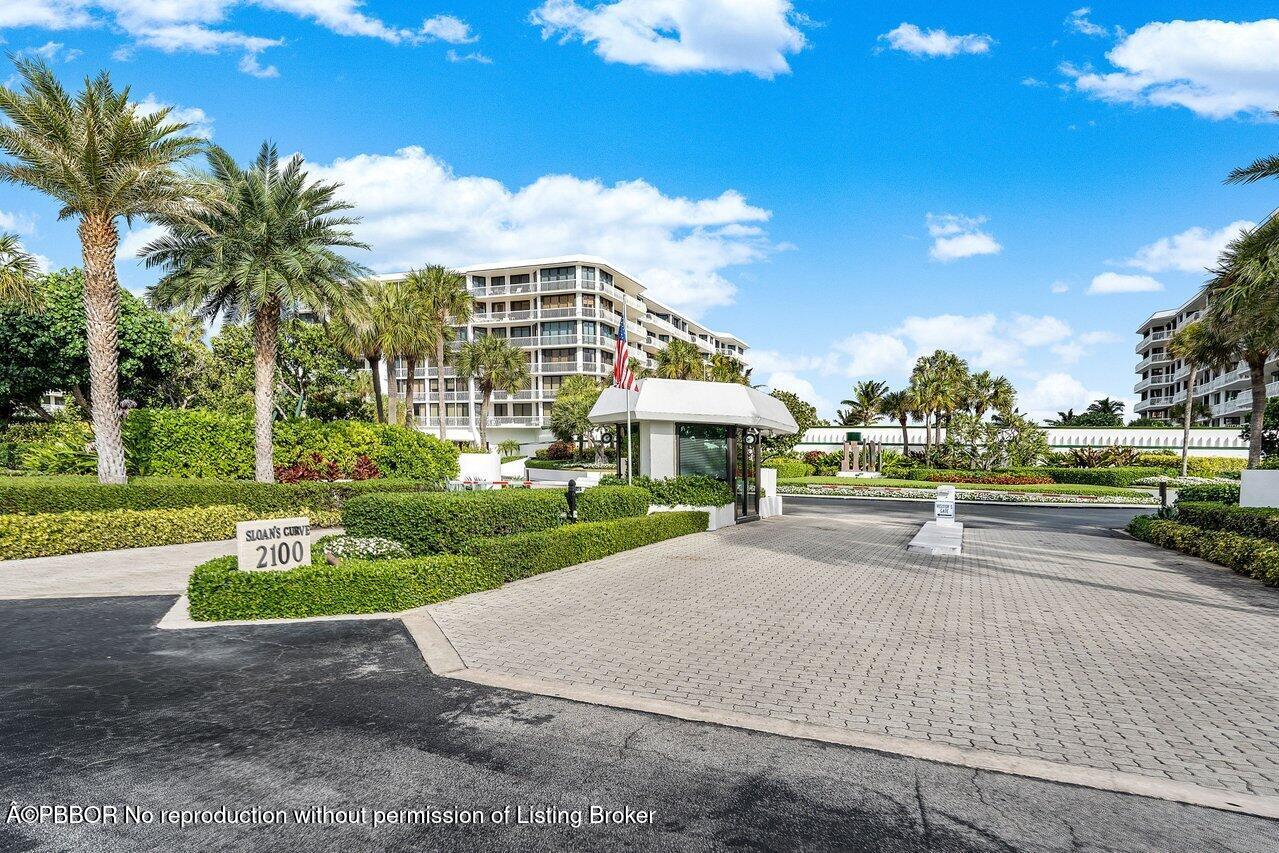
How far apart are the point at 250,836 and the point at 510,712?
2.36m

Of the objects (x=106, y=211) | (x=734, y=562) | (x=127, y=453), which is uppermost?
(x=106, y=211)

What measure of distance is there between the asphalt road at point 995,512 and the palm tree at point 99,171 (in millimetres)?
22780

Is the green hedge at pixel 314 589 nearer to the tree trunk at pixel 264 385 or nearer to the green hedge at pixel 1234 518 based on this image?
the tree trunk at pixel 264 385

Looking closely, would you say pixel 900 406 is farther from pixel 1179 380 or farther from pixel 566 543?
pixel 566 543

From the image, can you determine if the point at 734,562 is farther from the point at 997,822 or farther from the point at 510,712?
the point at 997,822

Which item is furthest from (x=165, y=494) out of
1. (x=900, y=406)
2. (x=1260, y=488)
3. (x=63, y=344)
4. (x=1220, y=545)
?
(x=900, y=406)

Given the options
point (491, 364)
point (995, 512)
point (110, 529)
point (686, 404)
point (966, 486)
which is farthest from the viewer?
point (491, 364)

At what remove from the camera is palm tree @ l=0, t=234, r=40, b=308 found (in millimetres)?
20250

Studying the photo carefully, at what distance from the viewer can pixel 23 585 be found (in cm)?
1220

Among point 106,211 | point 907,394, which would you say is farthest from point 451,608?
point 907,394

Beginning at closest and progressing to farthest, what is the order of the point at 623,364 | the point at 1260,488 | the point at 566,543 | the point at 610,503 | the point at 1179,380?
the point at 566,543 → the point at 1260,488 → the point at 610,503 → the point at 623,364 → the point at 1179,380

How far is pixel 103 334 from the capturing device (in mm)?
18078

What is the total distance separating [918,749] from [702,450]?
655 inches

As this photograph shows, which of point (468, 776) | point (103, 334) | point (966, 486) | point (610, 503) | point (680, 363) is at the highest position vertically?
point (680, 363)
